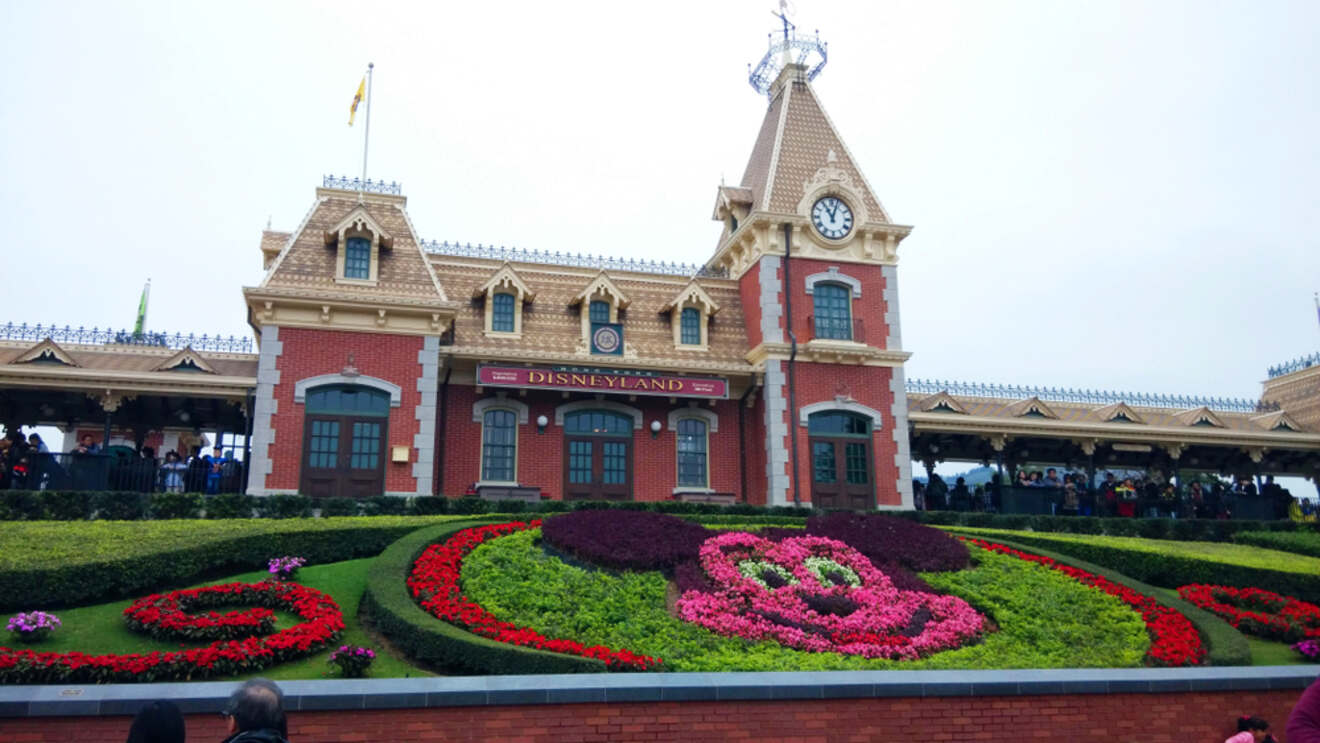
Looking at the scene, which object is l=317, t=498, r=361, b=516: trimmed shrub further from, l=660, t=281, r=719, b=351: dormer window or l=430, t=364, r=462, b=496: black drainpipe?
l=660, t=281, r=719, b=351: dormer window

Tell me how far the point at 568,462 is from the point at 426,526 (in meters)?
8.29


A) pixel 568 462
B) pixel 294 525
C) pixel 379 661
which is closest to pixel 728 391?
pixel 568 462

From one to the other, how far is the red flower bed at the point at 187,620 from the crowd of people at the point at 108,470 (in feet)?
28.8

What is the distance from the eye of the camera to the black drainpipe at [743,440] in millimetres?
27859

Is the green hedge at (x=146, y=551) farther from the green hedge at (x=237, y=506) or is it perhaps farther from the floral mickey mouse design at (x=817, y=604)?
the floral mickey mouse design at (x=817, y=604)

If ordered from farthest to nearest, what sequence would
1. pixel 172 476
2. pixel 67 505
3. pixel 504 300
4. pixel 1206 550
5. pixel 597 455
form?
1. pixel 504 300
2. pixel 597 455
3. pixel 1206 550
4. pixel 172 476
5. pixel 67 505

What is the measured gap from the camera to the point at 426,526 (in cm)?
1855

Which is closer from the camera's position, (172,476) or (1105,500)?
(172,476)

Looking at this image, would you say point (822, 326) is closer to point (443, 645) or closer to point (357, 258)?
point (357, 258)

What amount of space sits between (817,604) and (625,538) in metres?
3.60

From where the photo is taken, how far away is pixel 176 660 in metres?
11.3

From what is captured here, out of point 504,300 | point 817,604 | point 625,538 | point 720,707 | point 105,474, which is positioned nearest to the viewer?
point 720,707

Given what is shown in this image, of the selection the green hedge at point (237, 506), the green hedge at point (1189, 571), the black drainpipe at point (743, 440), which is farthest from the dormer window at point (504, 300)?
the green hedge at point (1189, 571)

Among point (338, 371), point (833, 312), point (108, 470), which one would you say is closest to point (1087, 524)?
point (833, 312)
